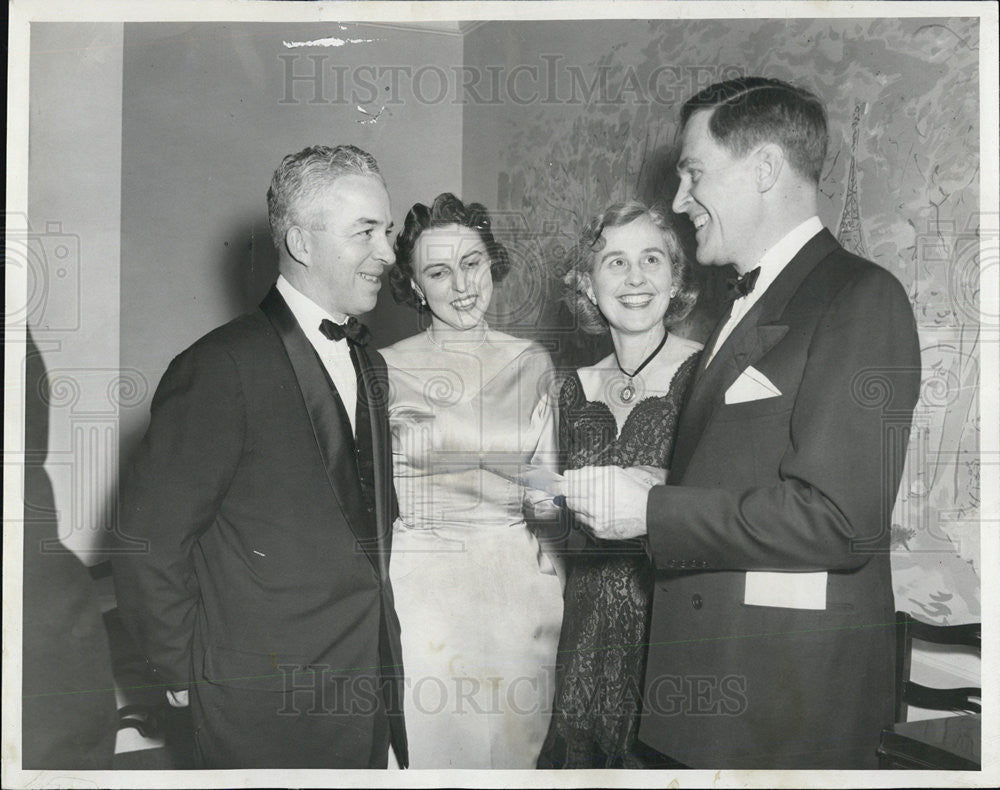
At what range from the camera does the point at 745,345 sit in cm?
266

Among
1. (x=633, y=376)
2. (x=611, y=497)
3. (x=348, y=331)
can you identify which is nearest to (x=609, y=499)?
(x=611, y=497)

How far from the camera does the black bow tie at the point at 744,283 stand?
2.69 meters

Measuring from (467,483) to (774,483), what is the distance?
90cm

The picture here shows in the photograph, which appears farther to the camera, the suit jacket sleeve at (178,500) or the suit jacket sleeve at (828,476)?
the suit jacket sleeve at (178,500)

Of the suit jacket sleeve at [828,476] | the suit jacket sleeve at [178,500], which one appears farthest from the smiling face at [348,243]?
the suit jacket sleeve at [828,476]

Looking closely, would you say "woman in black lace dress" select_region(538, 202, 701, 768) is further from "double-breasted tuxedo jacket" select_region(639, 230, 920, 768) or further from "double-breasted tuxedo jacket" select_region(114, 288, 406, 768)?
"double-breasted tuxedo jacket" select_region(114, 288, 406, 768)

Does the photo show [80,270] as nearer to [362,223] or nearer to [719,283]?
[362,223]

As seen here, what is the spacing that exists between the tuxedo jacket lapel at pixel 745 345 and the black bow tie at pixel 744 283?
1.9 inches

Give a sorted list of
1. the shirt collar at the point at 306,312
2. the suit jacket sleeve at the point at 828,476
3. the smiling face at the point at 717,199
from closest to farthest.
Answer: the suit jacket sleeve at the point at 828,476, the smiling face at the point at 717,199, the shirt collar at the point at 306,312

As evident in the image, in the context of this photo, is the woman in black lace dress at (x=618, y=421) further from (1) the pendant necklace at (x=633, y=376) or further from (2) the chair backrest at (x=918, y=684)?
(2) the chair backrest at (x=918, y=684)

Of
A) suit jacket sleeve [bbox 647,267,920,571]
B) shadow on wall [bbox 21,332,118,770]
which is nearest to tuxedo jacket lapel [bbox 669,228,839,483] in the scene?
suit jacket sleeve [bbox 647,267,920,571]

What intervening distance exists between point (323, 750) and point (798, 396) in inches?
69.6

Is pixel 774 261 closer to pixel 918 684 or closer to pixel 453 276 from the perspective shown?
pixel 453 276

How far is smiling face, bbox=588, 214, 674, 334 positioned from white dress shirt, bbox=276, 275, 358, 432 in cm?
77
